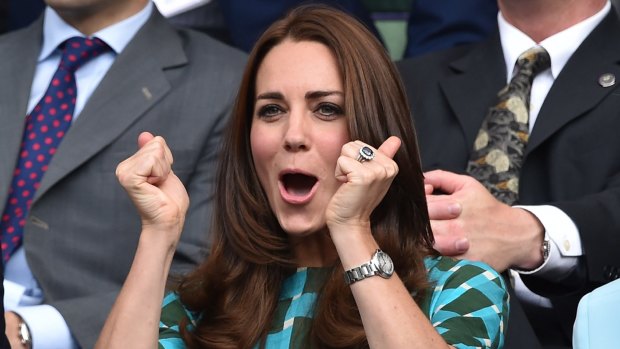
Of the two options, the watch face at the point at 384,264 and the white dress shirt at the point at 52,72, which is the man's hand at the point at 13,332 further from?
the watch face at the point at 384,264

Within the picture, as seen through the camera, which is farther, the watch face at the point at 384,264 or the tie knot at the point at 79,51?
the tie knot at the point at 79,51

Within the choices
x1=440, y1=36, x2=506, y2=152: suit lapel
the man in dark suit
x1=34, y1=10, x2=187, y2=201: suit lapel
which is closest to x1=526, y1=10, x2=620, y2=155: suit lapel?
the man in dark suit

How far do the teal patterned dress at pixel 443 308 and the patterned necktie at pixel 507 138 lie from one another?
70 cm

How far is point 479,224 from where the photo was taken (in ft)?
9.77

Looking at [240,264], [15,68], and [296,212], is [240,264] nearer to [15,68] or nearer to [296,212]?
[296,212]

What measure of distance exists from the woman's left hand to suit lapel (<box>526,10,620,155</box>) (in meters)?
0.96

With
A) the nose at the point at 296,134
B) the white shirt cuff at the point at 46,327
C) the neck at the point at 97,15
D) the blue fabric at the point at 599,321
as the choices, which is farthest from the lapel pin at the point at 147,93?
the blue fabric at the point at 599,321

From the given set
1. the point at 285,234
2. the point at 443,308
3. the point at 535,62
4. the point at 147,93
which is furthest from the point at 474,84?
the point at 443,308

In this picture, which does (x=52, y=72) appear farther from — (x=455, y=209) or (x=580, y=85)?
(x=580, y=85)

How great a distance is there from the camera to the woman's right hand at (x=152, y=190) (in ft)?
7.95

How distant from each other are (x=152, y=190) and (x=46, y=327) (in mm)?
795

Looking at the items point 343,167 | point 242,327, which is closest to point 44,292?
point 242,327

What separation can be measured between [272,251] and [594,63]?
1.12m

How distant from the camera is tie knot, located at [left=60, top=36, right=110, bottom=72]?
3559 millimetres
